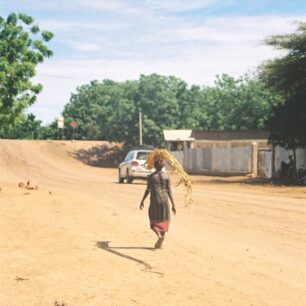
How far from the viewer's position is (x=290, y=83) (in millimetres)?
33250

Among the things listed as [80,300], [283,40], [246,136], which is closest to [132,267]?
[80,300]

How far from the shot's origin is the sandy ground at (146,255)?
8.17 metres

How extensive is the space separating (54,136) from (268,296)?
3322 inches

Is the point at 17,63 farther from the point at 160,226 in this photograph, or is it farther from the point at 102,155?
the point at 102,155

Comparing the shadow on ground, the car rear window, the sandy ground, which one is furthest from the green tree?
the sandy ground

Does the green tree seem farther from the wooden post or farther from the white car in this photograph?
the white car

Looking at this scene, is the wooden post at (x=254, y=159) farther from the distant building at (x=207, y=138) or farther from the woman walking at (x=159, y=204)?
the woman walking at (x=159, y=204)

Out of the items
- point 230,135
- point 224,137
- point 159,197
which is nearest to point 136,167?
point 159,197

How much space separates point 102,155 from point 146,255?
6047 cm

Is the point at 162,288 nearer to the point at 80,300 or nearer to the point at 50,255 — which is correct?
the point at 80,300

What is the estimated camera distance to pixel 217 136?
185 feet

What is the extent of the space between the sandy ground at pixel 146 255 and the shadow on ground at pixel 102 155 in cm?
4709

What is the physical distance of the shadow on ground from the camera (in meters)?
67.9

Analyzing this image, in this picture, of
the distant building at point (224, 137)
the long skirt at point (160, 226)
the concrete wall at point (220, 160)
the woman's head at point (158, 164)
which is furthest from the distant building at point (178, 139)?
the long skirt at point (160, 226)
